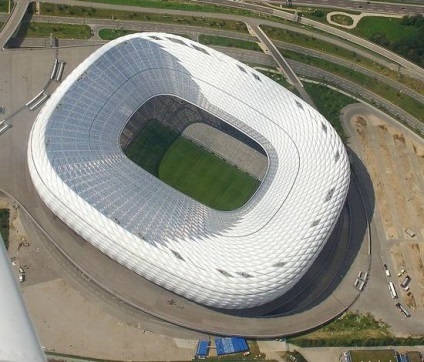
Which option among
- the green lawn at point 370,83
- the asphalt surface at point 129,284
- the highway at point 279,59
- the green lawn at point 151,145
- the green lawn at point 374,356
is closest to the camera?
the asphalt surface at point 129,284

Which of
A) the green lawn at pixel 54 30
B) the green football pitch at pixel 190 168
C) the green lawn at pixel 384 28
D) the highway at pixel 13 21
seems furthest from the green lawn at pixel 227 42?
the highway at pixel 13 21

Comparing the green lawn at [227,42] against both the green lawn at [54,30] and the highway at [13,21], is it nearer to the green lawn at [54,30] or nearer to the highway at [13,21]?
the green lawn at [54,30]

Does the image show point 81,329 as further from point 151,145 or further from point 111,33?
point 111,33

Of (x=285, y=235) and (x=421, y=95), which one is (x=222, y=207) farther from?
(x=421, y=95)

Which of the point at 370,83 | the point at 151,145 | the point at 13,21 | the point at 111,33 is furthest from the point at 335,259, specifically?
the point at 13,21

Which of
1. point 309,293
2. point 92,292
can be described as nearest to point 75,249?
point 92,292

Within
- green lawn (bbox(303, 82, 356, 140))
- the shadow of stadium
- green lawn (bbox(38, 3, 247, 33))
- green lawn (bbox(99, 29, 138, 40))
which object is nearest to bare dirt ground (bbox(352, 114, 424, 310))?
the shadow of stadium

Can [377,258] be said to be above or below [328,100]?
below
